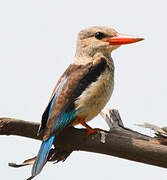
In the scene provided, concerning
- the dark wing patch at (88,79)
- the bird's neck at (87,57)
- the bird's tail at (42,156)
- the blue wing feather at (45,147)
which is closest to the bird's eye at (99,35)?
the bird's neck at (87,57)

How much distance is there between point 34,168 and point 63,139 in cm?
38

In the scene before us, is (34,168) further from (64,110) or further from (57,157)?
(64,110)

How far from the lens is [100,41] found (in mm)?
4340

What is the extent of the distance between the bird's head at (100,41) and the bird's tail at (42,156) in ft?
4.15

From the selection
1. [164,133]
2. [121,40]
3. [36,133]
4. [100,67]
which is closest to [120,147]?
[164,133]

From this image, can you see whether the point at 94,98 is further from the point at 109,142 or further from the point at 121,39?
the point at 121,39

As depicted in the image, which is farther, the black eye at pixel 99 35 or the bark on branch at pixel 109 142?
the black eye at pixel 99 35

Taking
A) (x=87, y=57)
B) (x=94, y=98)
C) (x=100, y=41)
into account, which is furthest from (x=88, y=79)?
(x=100, y=41)

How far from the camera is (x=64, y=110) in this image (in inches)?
141

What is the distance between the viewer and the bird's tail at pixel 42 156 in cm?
326

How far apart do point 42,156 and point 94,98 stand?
2.39 feet

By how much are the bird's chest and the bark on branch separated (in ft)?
0.56

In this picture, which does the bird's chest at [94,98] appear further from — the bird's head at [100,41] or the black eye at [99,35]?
the black eye at [99,35]

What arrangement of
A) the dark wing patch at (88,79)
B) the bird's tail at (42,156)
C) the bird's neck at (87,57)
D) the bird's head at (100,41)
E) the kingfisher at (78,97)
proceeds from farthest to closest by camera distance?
the bird's head at (100,41) → the bird's neck at (87,57) → the dark wing patch at (88,79) → the kingfisher at (78,97) → the bird's tail at (42,156)
